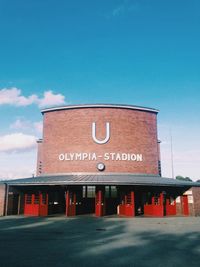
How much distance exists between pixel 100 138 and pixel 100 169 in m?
3.68

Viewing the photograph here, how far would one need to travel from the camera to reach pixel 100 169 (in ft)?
101

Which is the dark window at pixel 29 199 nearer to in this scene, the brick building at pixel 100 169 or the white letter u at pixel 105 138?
the brick building at pixel 100 169

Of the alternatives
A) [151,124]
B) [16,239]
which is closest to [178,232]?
[16,239]

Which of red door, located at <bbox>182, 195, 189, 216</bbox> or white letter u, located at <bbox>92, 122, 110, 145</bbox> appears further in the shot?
white letter u, located at <bbox>92, 122, 110, 145</bbox>

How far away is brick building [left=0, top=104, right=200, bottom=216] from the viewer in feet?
94.6

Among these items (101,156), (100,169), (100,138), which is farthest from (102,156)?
(100,138)

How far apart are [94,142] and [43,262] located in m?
22.1

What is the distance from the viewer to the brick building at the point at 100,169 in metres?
28.8

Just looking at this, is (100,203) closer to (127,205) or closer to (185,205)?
(127,205)

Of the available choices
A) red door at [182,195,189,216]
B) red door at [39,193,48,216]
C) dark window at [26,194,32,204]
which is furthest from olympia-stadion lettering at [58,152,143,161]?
red door at [182,195,189,216]

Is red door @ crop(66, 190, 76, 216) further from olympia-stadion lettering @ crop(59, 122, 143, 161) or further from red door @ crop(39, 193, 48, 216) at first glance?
olympia-stadion lettering @ crop(59, 122, 143, 161)

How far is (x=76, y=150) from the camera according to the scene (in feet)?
105

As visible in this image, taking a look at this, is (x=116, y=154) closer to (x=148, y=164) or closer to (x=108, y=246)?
(x=148, y=164)

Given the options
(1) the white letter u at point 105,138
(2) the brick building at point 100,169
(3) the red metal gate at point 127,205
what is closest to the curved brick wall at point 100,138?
(2) the brick building at point 100,169
